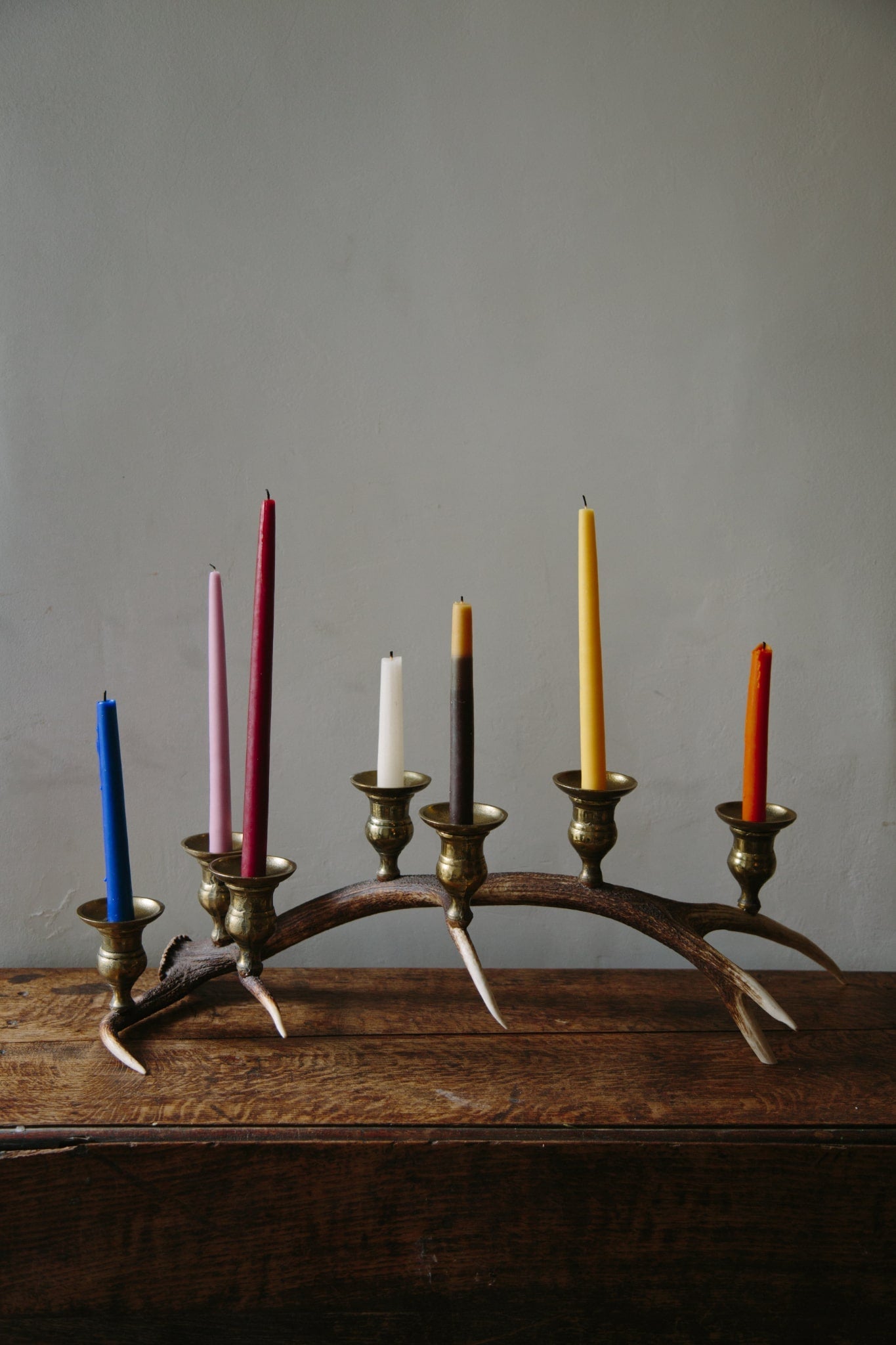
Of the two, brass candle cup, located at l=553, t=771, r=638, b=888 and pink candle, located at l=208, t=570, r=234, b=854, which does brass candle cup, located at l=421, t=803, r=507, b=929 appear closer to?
brass candle cup, located at l=553, t=771, r=638, b=888

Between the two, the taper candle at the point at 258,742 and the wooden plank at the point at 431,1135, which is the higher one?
the taper candle at the point at 258,742

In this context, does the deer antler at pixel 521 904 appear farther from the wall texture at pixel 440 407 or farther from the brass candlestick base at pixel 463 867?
the wall texture at pixel 440 407

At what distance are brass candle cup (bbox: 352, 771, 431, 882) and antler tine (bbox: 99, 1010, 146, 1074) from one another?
242 mm

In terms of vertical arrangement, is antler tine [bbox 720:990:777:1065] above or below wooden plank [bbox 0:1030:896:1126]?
above

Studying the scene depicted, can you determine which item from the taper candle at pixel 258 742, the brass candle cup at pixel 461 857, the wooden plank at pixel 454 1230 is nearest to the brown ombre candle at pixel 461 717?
the brass candle cup at pixel 461 857

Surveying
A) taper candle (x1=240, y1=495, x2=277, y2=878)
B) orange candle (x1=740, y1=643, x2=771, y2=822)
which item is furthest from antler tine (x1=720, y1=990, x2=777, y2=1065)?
taper candle (x1=240, y1=495, x2=277, y2=878)

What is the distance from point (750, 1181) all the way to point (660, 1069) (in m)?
0.10

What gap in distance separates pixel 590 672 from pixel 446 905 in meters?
0.21

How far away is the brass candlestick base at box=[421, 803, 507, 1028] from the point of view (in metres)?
0.68

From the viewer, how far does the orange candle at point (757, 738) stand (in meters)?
0.76

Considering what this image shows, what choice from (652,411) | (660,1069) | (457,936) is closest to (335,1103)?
(457,936)

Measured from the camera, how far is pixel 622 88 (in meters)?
0.95

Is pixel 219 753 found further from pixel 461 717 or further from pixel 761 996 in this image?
pixel 761 996

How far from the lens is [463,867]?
0.69 meters
